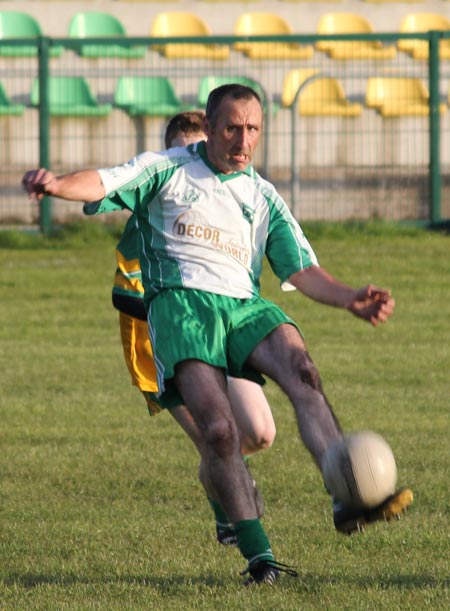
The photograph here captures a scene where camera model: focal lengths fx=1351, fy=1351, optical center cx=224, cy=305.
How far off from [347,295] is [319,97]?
1260 cm

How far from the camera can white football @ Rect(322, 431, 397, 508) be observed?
15.5ft

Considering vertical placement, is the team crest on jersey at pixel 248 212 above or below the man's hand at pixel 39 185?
below

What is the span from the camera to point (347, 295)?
5105 millimetres

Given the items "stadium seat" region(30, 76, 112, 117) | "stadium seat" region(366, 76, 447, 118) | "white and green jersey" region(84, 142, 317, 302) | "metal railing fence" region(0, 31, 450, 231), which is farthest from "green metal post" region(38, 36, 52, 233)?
"white and green jersey" region(84, 142, 317, 302)

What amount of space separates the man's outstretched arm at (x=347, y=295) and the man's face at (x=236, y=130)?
510 millimetres

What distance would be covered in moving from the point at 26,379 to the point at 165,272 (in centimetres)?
528

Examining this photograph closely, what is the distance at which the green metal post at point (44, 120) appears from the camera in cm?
1647

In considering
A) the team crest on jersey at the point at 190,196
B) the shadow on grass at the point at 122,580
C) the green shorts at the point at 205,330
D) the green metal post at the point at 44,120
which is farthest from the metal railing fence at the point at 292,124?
the shadow on grass at the point at 122,580

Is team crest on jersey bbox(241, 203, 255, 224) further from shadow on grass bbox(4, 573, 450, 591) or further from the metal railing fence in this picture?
the metal railing fence

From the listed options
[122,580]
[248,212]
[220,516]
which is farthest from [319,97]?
[122,580]

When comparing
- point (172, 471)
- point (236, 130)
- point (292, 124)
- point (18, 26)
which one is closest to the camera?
point (236, 130)

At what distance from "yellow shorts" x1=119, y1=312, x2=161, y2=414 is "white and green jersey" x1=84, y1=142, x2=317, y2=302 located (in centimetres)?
100

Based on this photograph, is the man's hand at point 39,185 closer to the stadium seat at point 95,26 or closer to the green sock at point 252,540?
the green sock at point 252,540

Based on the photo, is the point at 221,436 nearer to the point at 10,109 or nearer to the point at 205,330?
the point at 205,330
